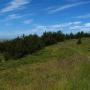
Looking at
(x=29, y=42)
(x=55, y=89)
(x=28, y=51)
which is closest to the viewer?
(x=55, y=89)

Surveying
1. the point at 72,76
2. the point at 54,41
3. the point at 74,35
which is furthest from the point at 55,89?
the point at 74,35

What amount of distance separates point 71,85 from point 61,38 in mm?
49280

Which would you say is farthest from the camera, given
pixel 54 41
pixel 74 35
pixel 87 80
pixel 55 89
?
pixel 74 35

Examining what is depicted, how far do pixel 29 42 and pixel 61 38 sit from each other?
10.8 meters

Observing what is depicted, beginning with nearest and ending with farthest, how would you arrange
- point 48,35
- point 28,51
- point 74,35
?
point 28,51, point 48,35, point 74,35

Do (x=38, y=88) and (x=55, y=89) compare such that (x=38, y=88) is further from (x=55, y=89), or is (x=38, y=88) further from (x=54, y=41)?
(x=54, y=41)

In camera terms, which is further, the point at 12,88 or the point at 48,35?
the point at 48,35

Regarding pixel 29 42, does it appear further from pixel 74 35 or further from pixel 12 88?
pixel 12 88

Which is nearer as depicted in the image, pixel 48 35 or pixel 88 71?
pixel 88 71

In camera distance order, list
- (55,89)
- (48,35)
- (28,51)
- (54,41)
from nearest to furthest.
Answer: (55,89)
(28,51)
(54,41)
(48,35)

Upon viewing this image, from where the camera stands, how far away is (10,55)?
48156 mm

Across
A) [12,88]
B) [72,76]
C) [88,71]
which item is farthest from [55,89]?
[88,71]

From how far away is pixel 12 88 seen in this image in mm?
9406

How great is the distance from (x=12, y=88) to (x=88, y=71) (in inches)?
176
